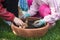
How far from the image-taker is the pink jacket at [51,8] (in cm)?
256

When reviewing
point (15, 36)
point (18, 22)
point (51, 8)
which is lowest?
point (15, 36)

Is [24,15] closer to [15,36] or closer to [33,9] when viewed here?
[33,9]

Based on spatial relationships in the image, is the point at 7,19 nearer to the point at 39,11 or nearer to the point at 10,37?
the point at 10,37

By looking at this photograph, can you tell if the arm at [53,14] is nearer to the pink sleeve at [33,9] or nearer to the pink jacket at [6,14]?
the pink sleeve at [33,9]

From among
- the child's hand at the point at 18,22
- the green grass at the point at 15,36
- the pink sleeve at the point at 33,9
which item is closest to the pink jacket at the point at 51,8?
the pink sleeve at the point at 33,9

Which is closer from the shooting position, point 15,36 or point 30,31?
point 30,31

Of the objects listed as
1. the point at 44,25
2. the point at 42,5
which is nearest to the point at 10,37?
the point at 44,25

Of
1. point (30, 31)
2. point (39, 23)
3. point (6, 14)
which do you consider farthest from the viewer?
point (6, 14)

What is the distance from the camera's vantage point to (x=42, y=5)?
274 centimetres

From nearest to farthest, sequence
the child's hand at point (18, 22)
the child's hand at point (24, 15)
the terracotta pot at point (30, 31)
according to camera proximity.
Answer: the terracotta pot at point (30, 31)
the child's hand at point (18, 22)
the child's hand at point (24, 15)

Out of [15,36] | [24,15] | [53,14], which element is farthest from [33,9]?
[15,36]

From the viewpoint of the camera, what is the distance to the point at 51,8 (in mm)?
2631

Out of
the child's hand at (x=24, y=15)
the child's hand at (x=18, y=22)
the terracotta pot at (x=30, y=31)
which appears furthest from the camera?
the child's hand at (x=24, y=15)

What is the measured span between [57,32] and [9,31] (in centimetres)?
49
